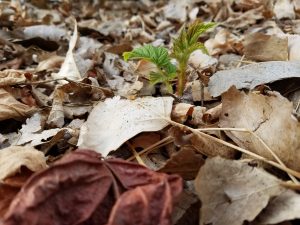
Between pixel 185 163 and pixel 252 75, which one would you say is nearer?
pixel 185 163

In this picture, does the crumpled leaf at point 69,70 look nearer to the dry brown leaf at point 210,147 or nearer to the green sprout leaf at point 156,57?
the green sprout leaf at point 156,57

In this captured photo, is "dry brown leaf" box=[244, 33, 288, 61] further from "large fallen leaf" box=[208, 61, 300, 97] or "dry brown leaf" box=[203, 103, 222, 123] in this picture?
"dry brown leaf" box=[203, 103, 222, 123]

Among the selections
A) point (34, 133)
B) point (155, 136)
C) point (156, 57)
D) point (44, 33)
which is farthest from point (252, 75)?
point (44, 33)

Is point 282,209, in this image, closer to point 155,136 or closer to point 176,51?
point 155,136

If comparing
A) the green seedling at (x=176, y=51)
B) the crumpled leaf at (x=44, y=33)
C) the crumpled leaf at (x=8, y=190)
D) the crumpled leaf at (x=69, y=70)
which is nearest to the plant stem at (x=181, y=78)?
the green seedling at (x=176, y=51)

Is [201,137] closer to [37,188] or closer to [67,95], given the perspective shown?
[37,188]

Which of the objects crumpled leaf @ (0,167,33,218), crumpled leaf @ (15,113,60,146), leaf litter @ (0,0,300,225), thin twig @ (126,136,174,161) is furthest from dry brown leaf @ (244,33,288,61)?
crumpled leaf @ (0,167,33,218)
